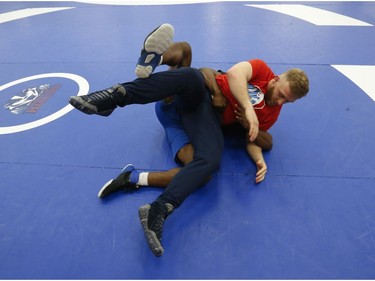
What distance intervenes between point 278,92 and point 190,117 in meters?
0.67

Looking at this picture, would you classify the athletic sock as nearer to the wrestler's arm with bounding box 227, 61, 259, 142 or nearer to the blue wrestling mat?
the blue wrestling mat

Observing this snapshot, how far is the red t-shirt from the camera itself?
2246 millimetres

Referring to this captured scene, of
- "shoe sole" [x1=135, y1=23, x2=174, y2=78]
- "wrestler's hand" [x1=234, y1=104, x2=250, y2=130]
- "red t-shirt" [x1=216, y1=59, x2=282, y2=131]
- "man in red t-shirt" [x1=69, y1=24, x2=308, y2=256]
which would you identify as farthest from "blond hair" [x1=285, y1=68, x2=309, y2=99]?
"shoe sole" [x1=135, y1=23, x2=174, y2=78]

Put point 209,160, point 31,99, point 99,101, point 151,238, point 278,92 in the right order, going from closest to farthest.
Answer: point 151,238 < point 99,101 < point 209,160 < point 278,92 < point 31,99

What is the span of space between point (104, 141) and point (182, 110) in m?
0.80

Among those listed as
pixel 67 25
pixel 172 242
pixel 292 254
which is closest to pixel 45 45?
pixel 67 25

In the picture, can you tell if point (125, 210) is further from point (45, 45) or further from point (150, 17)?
point (150, 17)

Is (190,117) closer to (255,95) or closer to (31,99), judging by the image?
(255,95)

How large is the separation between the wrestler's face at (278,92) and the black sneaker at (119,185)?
1.19 m

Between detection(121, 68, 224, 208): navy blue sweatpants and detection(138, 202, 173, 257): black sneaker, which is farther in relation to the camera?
detection(121, 68, 224, 208): navy blue sweatpants

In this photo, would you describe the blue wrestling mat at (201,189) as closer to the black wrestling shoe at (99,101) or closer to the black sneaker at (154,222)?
the black sneaker at (154,222)

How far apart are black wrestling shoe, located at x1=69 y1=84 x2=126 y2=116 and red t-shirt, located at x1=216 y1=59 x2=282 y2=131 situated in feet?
2.75

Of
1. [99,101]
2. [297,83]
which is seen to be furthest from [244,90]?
[99,101]

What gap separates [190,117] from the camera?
224cm
